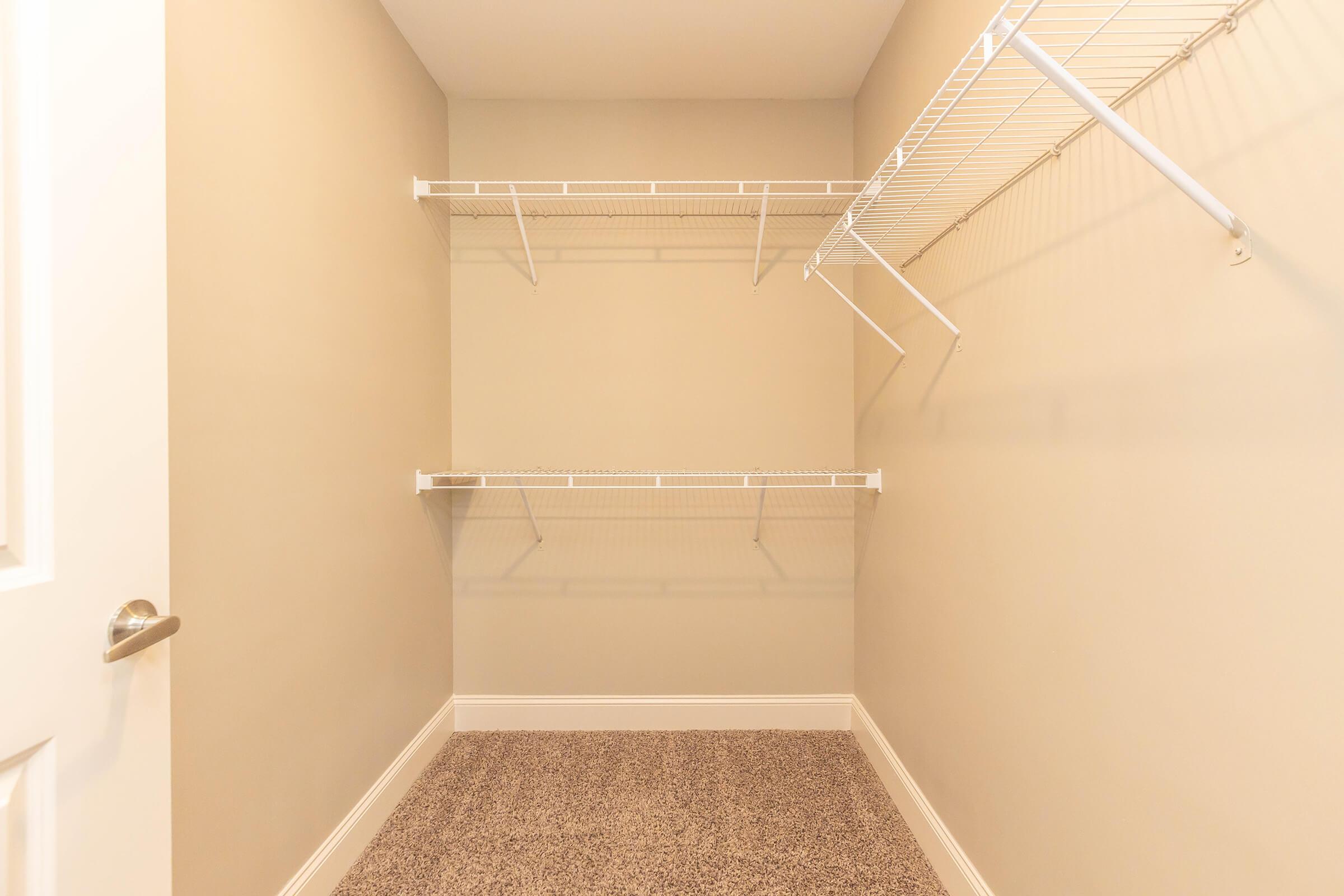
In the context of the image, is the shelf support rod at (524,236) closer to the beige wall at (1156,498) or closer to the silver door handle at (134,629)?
the beige wall at (1156,498)

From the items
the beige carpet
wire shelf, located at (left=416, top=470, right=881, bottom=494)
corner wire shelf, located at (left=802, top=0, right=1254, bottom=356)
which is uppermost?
corner wire shelf, located at (left=802, top=0, right=1254, bottom=356)

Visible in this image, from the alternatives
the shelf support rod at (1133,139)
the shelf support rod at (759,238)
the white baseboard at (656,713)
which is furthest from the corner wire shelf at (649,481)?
the shelf support rod at (1133,139)

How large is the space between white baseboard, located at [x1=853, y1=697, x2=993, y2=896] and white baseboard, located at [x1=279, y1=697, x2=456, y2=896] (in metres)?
1.47

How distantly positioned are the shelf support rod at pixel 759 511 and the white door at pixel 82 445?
6.15ft

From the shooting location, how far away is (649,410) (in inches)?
95.7

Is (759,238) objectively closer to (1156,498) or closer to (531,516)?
(531,516)

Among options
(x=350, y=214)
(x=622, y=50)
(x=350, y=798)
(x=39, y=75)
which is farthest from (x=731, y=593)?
(x=39, y=75)

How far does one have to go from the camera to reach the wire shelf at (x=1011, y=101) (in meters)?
0.85

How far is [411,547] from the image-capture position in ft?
6.82

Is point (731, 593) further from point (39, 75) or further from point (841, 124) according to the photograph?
point (39, 75)

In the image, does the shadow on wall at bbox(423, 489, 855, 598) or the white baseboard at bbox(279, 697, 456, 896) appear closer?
the white baseboard at bbox(279, 697, 456, 896)

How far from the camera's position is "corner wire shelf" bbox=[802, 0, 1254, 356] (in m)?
0.77

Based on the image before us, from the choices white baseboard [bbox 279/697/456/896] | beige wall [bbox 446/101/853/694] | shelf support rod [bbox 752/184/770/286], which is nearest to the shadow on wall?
beige wall [bbox 446/101/853/694]

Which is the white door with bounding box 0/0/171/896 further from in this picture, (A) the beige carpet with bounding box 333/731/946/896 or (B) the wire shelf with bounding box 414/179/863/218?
(B) the wire shelf with bounding box 414/179/863/218
